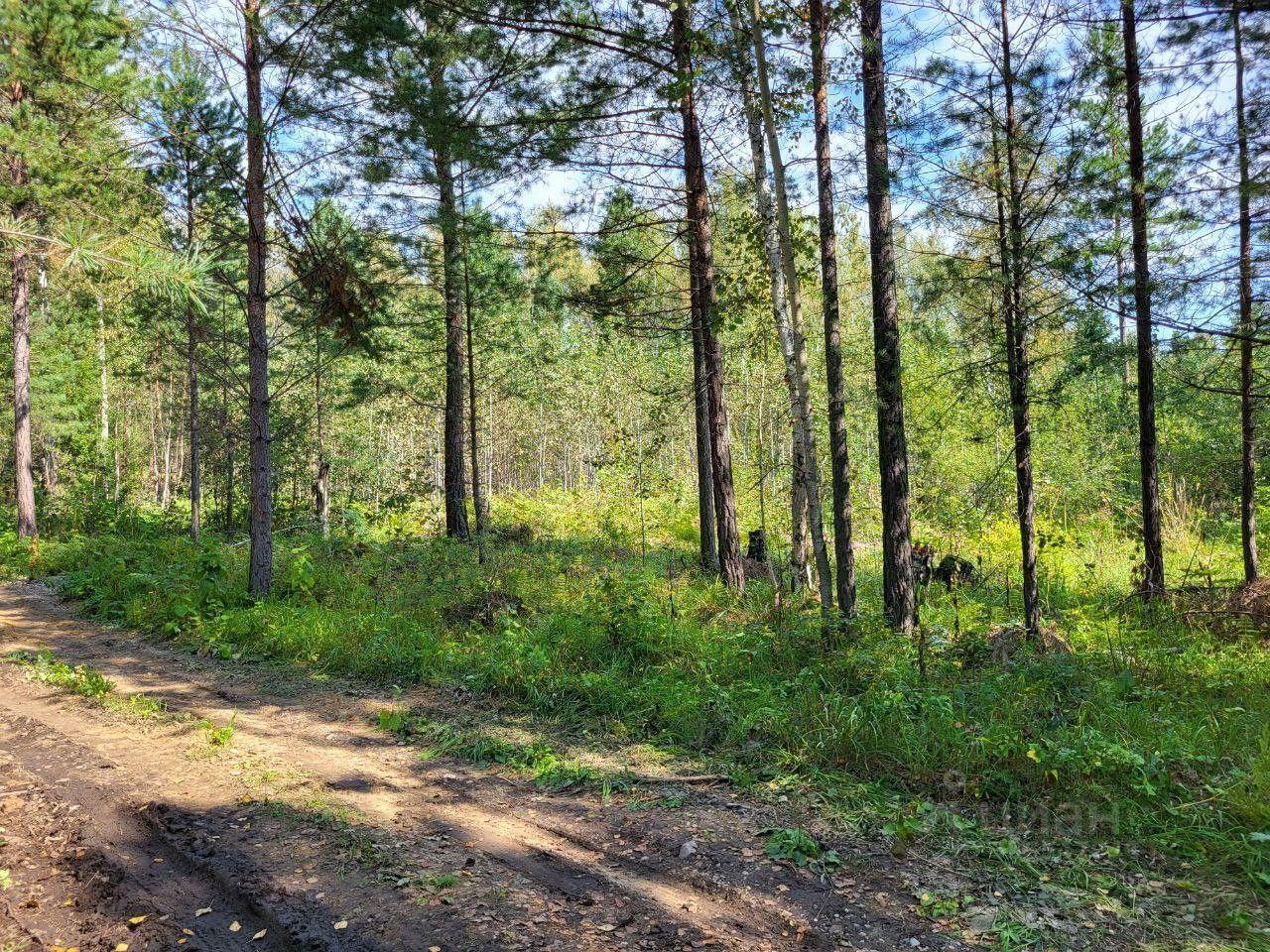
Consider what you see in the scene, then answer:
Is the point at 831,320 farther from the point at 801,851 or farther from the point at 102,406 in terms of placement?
the point at 102,406

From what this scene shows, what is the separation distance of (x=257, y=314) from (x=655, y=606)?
621 cm

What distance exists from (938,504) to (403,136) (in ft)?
28.9

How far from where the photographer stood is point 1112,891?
335cm

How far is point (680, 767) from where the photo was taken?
15.7ft

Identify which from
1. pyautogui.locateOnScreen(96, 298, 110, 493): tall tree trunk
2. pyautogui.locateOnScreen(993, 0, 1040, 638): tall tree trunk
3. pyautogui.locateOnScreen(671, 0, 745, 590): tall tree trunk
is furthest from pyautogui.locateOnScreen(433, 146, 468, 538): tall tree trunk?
pyautogui.locateOnScreen(96, 298, 110, 493): tall tree trunk

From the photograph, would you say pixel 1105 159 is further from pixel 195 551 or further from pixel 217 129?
pixel 195 551

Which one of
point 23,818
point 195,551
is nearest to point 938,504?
point 23,818

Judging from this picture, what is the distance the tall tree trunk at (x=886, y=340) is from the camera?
710 cm

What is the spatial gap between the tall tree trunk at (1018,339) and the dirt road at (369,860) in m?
5.16

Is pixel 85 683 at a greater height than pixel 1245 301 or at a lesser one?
lesser

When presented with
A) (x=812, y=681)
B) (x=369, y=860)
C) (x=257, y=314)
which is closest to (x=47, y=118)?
(x=257, y=314)

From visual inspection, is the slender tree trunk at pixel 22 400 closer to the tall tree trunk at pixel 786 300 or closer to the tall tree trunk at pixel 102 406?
the tall tree trunk at pixel 102 406

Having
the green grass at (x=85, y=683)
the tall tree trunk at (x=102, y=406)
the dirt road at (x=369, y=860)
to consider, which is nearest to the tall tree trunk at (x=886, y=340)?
the dirt road at (x=369, y=860)

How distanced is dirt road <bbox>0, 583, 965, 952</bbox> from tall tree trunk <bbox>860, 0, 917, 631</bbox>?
3.90 metres
